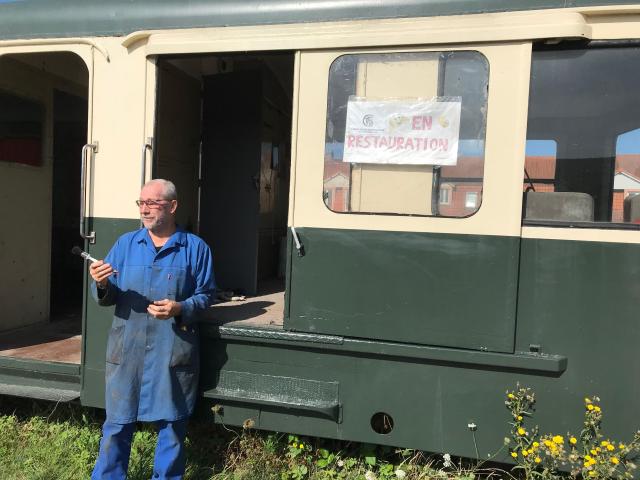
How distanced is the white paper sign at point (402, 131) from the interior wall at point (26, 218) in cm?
278

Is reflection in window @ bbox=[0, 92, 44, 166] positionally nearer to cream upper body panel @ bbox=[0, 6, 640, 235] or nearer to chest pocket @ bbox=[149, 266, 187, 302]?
cream upper body panel @ bbox=[0, 6, 640, 235]

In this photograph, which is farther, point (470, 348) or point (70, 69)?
point (70, 69)

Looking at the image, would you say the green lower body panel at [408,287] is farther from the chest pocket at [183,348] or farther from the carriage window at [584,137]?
the chest pocket at [183,348]

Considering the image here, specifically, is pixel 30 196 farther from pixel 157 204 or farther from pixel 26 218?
pixel 157 204

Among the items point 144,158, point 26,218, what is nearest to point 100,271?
point 144,158

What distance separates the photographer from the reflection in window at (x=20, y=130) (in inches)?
151

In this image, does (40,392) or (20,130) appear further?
(20,130)

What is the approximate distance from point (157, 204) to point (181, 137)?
1.30 meters

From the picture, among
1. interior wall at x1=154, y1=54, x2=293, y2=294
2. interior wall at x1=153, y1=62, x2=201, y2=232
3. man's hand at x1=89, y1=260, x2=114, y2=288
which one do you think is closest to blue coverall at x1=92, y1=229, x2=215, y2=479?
man's hand at x1=89, y1=260, x2=114, y2=288

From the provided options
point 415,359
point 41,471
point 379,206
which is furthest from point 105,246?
point 415,359

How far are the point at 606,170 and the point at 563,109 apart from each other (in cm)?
35

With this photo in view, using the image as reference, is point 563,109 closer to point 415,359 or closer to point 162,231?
point 415,359

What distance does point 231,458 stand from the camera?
298cm

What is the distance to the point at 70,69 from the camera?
4230mm
